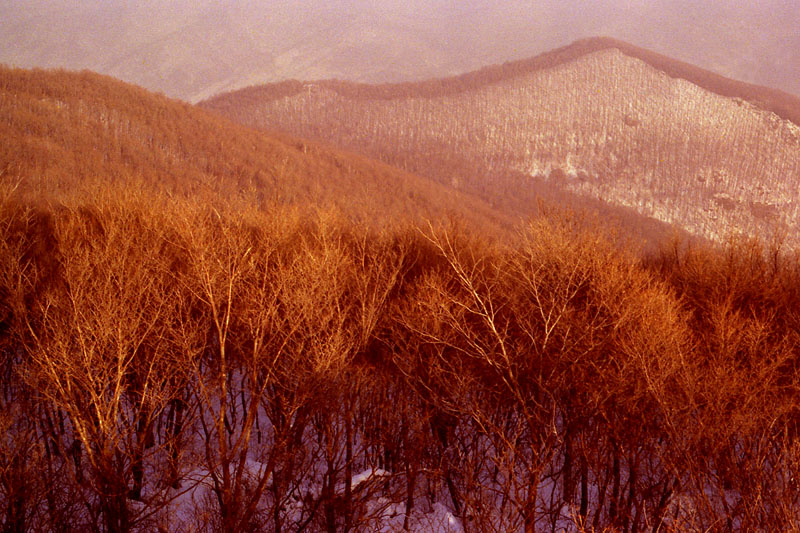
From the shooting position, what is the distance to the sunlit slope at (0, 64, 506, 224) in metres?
58.8

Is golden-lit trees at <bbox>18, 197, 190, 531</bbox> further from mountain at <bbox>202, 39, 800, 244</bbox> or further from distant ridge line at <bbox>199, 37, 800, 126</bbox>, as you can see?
distant ridge line at <bbox>199, 37, 800, 126</bbox>

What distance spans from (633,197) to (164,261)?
113 meters

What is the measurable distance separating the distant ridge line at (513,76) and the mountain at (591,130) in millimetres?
676

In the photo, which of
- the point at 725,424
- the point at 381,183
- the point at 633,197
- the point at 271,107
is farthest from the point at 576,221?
the point at 271,107

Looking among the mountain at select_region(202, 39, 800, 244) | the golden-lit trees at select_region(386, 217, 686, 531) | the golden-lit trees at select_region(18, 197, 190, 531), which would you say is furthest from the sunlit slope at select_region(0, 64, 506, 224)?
the golden-lit trees at select_region(386, 217, 686, 531)

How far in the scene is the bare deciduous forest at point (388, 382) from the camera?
12.6 m

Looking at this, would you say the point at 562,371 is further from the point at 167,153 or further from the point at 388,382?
the point at 167,153

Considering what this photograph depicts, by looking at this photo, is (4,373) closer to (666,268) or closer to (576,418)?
(576,418)

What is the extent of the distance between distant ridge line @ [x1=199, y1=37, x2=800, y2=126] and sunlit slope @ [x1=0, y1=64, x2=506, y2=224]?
2279 inches

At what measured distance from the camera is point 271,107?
140250 mm

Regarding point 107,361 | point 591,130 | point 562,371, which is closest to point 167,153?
point 107,361

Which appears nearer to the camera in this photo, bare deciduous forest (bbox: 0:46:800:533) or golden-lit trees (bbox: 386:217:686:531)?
bare deciduous forest (bbox: 0:46:800:533)

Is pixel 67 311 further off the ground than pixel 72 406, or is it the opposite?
pixel 67 311

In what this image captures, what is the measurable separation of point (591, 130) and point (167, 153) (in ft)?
318
